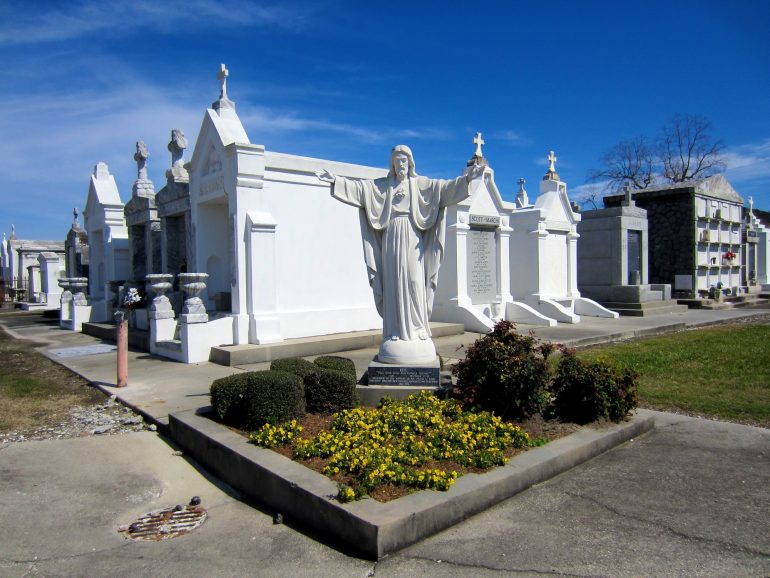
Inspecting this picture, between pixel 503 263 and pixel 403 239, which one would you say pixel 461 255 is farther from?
pixel 403 239

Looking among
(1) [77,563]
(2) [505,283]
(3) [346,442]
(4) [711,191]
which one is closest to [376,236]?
(3) [346,442]

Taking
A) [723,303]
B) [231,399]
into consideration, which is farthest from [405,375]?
[723,303]

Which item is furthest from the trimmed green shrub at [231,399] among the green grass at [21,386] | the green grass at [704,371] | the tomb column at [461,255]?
the tomb column at [461,255]

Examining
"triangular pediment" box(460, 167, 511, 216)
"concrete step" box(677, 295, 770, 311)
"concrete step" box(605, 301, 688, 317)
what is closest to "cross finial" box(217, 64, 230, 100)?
"triangular pediment" box(460, 167, 511, 216)

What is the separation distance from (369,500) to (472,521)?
0.73 meters

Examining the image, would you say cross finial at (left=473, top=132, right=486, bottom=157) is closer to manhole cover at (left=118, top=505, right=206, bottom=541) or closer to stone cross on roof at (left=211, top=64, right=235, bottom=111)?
stone cross on roof at (left=211, top=64, right=235, bottom=111)

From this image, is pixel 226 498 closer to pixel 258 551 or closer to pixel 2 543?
pixel 258 551

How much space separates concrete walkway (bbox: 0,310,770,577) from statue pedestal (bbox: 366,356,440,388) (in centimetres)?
190

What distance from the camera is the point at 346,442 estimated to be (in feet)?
15.1

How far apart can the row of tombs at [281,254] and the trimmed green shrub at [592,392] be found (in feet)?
20.6

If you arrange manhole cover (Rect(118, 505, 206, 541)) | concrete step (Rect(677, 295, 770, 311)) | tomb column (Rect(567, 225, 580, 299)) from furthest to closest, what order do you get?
concrete step (Rect(677, 295, 770, 311)) → tomb column (Rect(567, 225, 580, 299)) → manhole cover (Rect(118, 505, 206, 541))

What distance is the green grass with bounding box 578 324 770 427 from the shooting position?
6.70 m

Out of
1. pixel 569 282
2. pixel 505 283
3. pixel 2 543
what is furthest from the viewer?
pixel 569 282

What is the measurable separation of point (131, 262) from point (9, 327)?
6.74m
